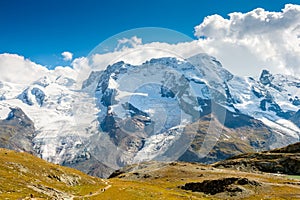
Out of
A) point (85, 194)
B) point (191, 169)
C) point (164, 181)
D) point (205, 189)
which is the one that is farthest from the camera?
point (191, 169)

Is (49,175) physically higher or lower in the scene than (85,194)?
higher

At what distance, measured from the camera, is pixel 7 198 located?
6003 centimetres

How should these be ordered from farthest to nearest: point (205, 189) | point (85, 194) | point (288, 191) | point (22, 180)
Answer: point (205, 189) → point (288, 191) → point (85, 194) → point (22, 180)

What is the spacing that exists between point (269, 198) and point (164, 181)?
64.2 meters

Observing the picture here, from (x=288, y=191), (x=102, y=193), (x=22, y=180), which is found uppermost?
(x=22, y=180)

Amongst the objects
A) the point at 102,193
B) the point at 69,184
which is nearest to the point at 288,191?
the point at 102,193

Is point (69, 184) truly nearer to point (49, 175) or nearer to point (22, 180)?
point (49, 175)

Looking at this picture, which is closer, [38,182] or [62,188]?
[38,182]

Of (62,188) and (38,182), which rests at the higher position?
(38,182)

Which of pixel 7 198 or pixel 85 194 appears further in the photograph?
pixel 85 194

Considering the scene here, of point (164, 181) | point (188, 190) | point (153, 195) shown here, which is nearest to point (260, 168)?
point (164, 181)

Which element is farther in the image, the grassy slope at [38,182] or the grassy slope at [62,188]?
the grassy slope at [62,188]

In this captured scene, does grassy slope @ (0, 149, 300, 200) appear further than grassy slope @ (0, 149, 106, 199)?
Yes

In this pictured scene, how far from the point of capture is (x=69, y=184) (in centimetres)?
9675
